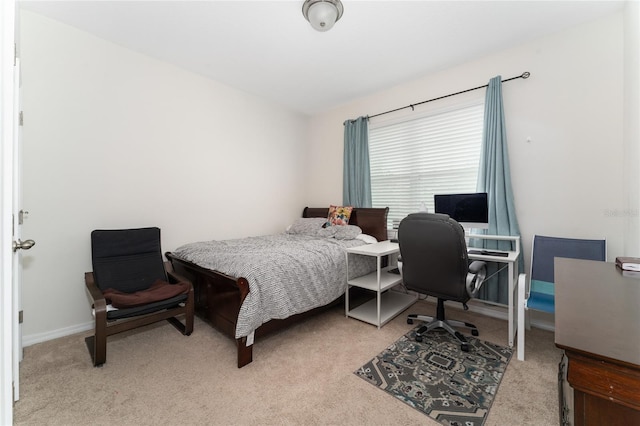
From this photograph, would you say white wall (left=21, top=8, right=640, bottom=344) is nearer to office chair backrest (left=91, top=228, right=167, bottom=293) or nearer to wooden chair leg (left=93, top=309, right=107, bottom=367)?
office chair backrest (left=91, top=228, right=167, bottom=293)

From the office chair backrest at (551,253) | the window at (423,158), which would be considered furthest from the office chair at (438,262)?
the window at (423,158)

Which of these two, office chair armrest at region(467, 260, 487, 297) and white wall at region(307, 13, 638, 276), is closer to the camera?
office chair armrest at region(467, 260, 487, 297)

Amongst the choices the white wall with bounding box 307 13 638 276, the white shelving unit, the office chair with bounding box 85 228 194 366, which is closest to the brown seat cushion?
the office chair with bounding box 85 228 194 366

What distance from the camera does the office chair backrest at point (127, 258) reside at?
7.79 ft

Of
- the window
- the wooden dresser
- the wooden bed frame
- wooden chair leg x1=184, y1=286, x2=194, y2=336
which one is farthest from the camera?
the window

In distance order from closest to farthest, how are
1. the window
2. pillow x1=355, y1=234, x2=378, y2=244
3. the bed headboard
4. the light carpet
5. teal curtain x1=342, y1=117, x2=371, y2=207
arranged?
the light carpet, the window, pillow x1=355, y1=234, x2=378, y2=244, the bed headboard, teal curtain x1=342, y1=117, x2=371, y2=207

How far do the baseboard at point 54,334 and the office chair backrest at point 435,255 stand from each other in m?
3.05

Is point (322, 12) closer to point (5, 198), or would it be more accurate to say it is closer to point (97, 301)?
point (5, 198)

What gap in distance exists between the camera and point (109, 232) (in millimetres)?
2486

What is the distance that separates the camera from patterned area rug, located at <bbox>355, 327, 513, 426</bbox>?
1508mm

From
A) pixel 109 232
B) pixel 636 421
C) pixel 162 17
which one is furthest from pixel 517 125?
pixel 109 232

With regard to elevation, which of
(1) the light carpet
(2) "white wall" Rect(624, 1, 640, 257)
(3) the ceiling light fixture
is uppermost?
(3) the ceiling light fixture

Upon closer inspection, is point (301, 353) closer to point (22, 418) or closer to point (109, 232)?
point (22, 418)

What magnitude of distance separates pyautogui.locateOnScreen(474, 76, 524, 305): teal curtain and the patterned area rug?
761mm
